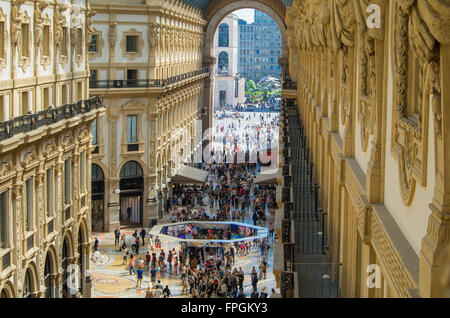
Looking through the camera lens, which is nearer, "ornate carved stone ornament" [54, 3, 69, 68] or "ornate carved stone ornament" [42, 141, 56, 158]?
"ornate carved stone ornament" [42, 141, 56, 158]

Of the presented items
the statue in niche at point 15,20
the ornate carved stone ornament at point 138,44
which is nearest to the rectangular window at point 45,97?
the statue in niche at point 15,20

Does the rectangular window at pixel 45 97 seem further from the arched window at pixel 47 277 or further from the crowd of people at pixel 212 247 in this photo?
the crowd of people at pixel 212 247

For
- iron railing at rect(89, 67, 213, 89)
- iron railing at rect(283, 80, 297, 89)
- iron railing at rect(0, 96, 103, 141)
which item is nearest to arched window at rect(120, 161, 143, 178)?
iron railing at rect(89, 67, 213, 89)

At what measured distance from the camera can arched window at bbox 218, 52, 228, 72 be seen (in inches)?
6093

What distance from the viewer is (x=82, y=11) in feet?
124

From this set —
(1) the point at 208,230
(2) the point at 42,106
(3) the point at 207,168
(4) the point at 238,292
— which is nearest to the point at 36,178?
(2) the point at 42,106

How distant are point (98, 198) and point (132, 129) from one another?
17.3 feet

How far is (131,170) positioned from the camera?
53.2 metres

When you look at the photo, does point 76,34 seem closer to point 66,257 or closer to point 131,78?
point 66,257

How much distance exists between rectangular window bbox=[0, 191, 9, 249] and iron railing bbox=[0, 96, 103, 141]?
1955 millimetres

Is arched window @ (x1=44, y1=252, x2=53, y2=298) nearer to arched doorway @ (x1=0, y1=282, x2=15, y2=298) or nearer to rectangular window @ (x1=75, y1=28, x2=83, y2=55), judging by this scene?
arched doorway @ (x1=0, y1=282, x2=15, y2=298)

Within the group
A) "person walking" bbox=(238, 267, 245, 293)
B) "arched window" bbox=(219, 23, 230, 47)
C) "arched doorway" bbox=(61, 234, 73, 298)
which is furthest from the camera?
"arched window" bbox=(219, 23, 230, 47)

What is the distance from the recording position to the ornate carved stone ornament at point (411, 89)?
6207 mm
